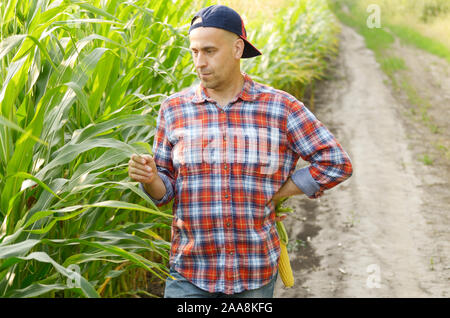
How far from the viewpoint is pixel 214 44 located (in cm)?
179

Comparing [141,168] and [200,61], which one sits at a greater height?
[200,61]

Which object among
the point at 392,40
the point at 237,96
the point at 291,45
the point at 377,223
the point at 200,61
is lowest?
the point at 377,223

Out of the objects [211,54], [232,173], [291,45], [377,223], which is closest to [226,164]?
[232,173]

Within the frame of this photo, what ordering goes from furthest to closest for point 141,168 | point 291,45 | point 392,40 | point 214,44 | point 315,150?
1. point 392,40
2. point 291,45
3. point 315,150
4. point 214,44
5. point 141,168

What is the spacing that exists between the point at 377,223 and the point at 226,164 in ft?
10.6

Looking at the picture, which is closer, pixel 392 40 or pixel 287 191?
pixel 287 191

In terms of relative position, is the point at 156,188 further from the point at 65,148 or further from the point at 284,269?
the point at 284,269

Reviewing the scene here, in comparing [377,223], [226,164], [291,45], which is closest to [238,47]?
[226,164]

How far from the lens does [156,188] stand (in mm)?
1803

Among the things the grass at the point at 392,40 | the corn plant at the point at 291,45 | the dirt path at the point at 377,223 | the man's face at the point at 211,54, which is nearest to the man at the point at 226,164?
the man's face at the point at 211,54

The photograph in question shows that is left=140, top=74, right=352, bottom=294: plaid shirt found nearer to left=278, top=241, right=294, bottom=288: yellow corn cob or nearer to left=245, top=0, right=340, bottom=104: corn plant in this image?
left=278, top=241, right=294, bottom=288: yellow corn cob

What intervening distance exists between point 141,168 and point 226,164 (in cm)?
26

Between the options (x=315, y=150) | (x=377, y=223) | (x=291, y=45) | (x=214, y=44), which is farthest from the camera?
(x=291, y=45)

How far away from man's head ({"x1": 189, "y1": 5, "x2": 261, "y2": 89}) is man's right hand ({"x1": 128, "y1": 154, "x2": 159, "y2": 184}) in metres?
0.29
